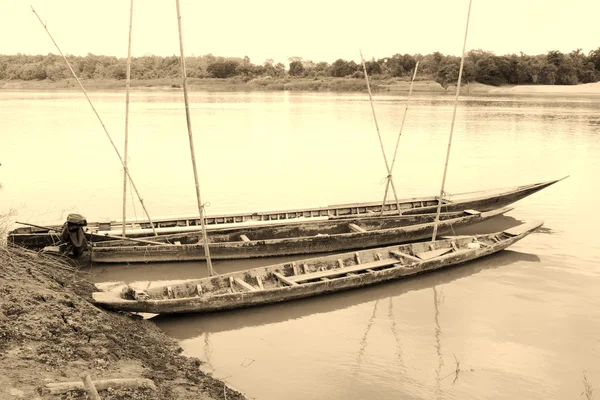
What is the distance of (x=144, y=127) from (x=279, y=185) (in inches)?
536

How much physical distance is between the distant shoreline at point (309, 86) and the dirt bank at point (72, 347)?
5886 cm

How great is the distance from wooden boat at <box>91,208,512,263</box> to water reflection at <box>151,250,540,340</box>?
114cm

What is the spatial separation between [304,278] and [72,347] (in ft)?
11.4

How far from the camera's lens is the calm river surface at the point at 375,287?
592cm

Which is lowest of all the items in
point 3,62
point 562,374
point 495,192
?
point 562,374

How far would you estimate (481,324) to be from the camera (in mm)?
7066

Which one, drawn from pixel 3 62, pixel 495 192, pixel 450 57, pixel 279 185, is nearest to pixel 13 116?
pixel 279 185

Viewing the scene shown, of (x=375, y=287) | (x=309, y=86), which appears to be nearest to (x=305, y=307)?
(x=375, y=287)

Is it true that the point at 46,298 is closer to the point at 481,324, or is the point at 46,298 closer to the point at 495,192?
the point at 481,324

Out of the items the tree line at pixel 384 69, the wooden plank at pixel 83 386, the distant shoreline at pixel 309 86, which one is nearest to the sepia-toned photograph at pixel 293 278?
the wooden plank at pixel 83 386

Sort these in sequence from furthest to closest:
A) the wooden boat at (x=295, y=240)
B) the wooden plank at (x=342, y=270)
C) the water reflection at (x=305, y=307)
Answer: the wooden boat at (x=295, y=240)
the wooden plank at (x=342, y=270)
the water reflection at (x=305, y=307)

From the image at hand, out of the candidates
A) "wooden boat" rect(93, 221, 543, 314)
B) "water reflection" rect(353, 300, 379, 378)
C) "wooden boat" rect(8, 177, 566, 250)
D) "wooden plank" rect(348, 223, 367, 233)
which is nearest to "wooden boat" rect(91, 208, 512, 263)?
"wooden plank" rect(348, 223, 367, 233)

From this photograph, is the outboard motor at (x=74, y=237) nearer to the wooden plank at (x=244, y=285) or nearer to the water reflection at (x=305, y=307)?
the water reflection at (x=305, y=307)

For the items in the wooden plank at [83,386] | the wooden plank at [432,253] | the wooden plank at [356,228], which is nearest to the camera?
the wooden plank at [83,386]
